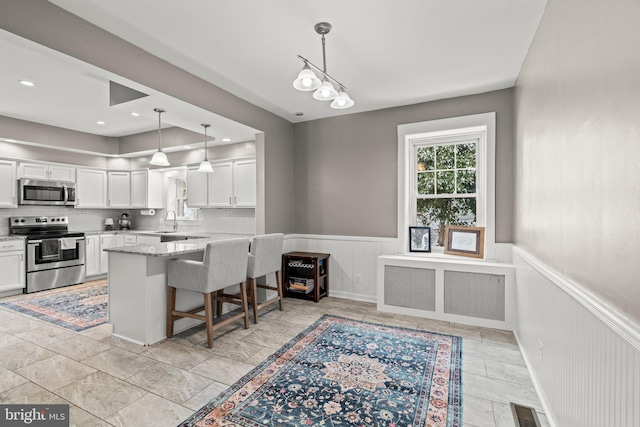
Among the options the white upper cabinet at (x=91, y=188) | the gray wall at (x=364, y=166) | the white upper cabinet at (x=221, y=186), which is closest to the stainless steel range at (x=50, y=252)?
the white upper cabinet at (x=91, y=188)

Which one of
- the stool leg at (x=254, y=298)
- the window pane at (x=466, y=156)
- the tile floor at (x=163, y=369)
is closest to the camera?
the tile floor at (x=163, y=369)

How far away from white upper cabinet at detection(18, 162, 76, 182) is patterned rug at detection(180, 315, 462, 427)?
5.31 metres

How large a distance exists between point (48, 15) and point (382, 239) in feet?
12.5

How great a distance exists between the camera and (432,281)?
3.57 meters

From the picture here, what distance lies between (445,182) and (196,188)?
13.3 feet

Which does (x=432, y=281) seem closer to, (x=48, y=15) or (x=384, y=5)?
(x=384, y=5)

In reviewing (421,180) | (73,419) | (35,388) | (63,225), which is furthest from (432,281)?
(63,225)

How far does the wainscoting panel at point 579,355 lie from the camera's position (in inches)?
39.0

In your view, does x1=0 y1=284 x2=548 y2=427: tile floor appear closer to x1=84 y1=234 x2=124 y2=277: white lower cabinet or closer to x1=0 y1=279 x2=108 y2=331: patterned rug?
x1=0 y1=279 x2=108 y2=331: patterned rug

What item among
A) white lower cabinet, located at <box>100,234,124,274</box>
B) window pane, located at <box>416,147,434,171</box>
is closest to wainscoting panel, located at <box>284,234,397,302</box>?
window pane, located at <box>416,147,434,171</box>

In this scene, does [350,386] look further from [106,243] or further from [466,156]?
[106,243]

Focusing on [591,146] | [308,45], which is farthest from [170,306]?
[591,146]

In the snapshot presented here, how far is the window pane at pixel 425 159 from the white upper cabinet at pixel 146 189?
497 centimetres

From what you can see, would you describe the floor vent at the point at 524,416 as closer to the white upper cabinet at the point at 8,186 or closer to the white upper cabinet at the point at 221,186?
the white upper cabinet at the point at 221,186
